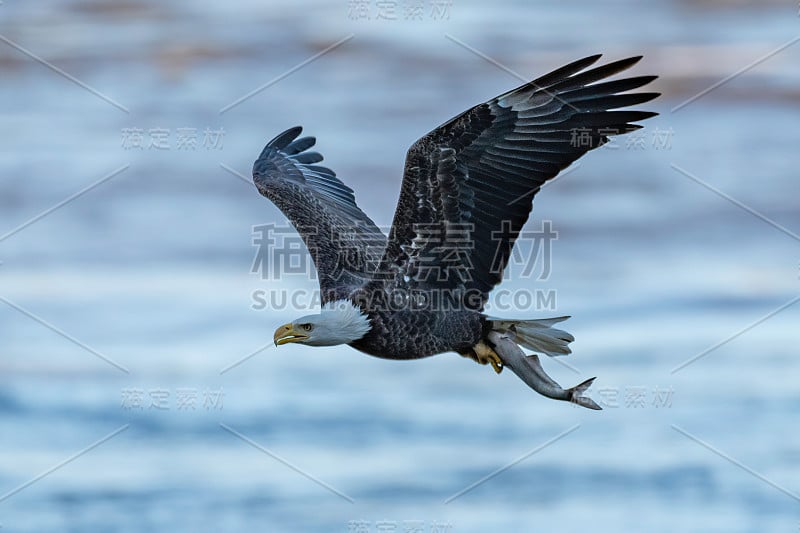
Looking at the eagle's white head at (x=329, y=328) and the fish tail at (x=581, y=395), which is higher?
the eagle's white head at (x=329, y=328)

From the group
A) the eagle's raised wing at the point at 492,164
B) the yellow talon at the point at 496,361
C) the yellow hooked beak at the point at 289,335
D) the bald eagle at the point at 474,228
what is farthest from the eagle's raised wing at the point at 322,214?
the yellow talon at the point at 496,361

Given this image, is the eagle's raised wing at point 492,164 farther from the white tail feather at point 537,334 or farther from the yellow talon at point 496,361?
the yellow talon at point 496,361

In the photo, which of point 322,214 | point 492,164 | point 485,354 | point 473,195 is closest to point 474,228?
point 473,195

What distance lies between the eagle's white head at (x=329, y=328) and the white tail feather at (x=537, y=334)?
2.59 feet

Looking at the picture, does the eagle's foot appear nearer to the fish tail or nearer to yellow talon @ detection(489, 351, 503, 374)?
yellow talon @ detection(489, 351, 503, 374)

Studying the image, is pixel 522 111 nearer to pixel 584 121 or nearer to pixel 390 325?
pixel 584 121

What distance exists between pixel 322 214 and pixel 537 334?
171 centimetres

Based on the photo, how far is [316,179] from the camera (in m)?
9.47

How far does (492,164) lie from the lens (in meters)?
7.05

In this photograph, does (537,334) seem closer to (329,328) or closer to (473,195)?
(473,195)

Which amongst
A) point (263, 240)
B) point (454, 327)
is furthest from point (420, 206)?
point (263, 240)

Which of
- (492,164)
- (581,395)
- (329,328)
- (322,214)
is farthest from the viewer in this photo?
(322,214)

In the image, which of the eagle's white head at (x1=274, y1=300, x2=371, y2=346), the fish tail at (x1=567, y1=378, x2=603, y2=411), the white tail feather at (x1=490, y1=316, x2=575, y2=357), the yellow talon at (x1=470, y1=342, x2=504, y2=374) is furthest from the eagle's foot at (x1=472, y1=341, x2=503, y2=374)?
the eagle's white head at (x1=274, y1=300, x2=371, y2=346)

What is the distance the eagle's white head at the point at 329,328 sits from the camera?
7293mm
